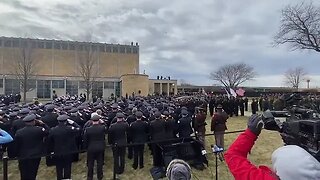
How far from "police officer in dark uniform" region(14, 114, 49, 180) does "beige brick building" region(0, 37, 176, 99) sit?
139 ft

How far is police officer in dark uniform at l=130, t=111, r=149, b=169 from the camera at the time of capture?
9852 millimetres

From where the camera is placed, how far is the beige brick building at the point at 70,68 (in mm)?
58469

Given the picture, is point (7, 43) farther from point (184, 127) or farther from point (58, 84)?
point (184, 127)

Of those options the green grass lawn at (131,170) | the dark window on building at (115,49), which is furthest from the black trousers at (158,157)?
the dark window on building at (115,49)

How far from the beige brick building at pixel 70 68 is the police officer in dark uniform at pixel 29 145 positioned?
1673 inches

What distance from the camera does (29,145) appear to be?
7.82m

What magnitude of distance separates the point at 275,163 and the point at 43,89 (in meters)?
66.4

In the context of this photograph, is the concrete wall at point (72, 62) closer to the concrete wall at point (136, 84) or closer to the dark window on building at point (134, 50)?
the dark window on building at point (134, 50)

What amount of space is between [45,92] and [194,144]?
59828 mm

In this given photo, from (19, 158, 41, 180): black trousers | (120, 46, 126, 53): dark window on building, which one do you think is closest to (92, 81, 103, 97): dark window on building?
(120, 46, 126, 53): dark window on building

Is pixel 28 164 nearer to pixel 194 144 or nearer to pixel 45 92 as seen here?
pixel 194 144

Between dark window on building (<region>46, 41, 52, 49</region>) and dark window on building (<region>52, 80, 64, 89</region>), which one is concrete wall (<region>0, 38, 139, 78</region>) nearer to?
dark window on building (<region>46, 41, 52, 49</region>)

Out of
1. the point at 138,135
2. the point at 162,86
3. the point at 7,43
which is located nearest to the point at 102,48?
the point at 162,86

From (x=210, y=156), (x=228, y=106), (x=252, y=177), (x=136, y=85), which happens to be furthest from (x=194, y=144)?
(x=136, y=85)
